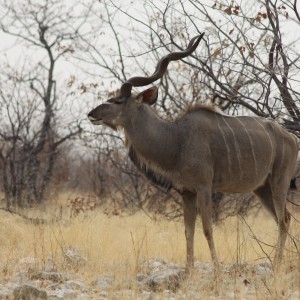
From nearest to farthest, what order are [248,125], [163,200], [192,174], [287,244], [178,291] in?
[178,291] → [192,174] → [248,125] → [287,244] → [163,200]

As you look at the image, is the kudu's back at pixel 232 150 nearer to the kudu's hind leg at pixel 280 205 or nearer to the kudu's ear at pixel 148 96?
the kudu's hind leg at pixel 280 205

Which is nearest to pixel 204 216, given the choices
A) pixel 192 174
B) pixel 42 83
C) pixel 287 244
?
pixel 192 174

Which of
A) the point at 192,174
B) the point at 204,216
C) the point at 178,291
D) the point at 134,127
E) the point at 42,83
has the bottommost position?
the point at 178,291

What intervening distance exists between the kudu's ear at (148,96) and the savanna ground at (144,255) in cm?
124

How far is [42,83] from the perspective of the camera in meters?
13.6

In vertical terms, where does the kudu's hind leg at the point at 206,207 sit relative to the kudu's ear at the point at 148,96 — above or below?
below

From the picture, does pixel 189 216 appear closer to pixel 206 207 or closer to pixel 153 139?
pixel 206 207

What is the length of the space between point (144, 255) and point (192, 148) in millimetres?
1225

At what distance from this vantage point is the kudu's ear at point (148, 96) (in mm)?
5695

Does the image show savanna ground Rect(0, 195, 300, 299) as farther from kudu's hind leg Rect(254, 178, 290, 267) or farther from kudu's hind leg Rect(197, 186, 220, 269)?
kudu's hind leg Rect(197, 186, 220, 269)

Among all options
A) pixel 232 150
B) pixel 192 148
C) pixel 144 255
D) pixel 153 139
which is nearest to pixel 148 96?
pixel 153 139

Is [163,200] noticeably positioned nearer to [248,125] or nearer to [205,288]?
[248,125]

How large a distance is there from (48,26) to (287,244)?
9478mm

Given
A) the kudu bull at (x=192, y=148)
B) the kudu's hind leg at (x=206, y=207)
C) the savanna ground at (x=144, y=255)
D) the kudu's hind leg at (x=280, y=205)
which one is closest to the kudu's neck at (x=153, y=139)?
the kudu bull at (x=192, y=148)
